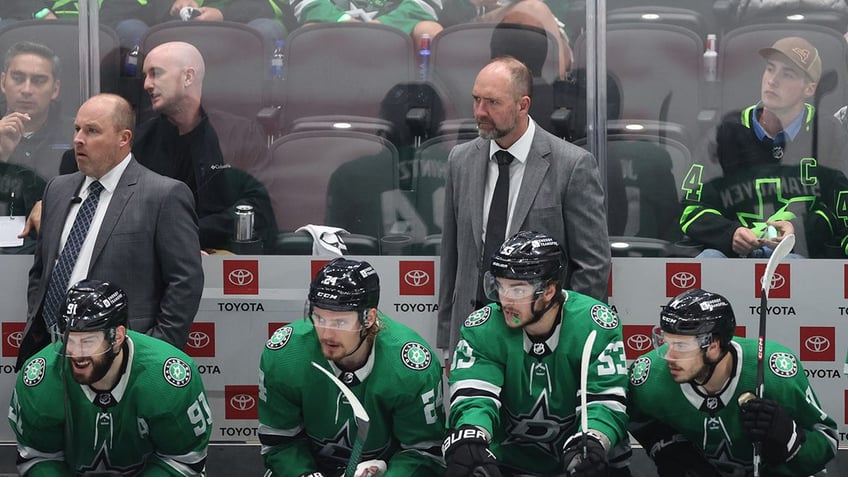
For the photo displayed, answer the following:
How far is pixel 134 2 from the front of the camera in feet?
17.6

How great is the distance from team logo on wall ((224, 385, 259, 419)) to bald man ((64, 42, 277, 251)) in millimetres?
543

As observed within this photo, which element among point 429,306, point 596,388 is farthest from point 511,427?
point 429,306

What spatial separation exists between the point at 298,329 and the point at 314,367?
149 mm

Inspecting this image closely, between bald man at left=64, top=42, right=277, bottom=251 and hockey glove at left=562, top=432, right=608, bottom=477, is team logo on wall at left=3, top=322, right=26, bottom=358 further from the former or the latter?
hockey glove at left=562, top=432, right=608, bottom=477

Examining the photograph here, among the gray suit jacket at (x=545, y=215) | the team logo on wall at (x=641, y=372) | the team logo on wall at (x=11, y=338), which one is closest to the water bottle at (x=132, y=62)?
the team logo on wall at (x=11, y=338)

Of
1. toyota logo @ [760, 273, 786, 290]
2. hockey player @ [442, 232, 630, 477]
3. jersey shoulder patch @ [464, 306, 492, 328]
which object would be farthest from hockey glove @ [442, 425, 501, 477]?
toyota logo @ [760, 273, 786, 290]

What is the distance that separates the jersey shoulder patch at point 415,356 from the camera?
419 centimetres

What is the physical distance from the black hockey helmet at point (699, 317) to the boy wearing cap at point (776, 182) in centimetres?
98

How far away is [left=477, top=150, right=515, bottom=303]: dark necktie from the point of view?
467cm

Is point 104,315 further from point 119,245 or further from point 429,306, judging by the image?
point 429,306

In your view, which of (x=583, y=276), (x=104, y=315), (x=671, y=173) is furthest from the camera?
(x=671, y=173)

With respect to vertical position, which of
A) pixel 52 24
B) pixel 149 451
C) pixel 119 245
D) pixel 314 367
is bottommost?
pixel 149 451

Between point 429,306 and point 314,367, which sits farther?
point 429,306

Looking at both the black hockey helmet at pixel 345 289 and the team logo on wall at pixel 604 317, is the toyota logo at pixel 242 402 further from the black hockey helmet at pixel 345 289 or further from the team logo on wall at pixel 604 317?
the team logo on wall at pixel 604 317
